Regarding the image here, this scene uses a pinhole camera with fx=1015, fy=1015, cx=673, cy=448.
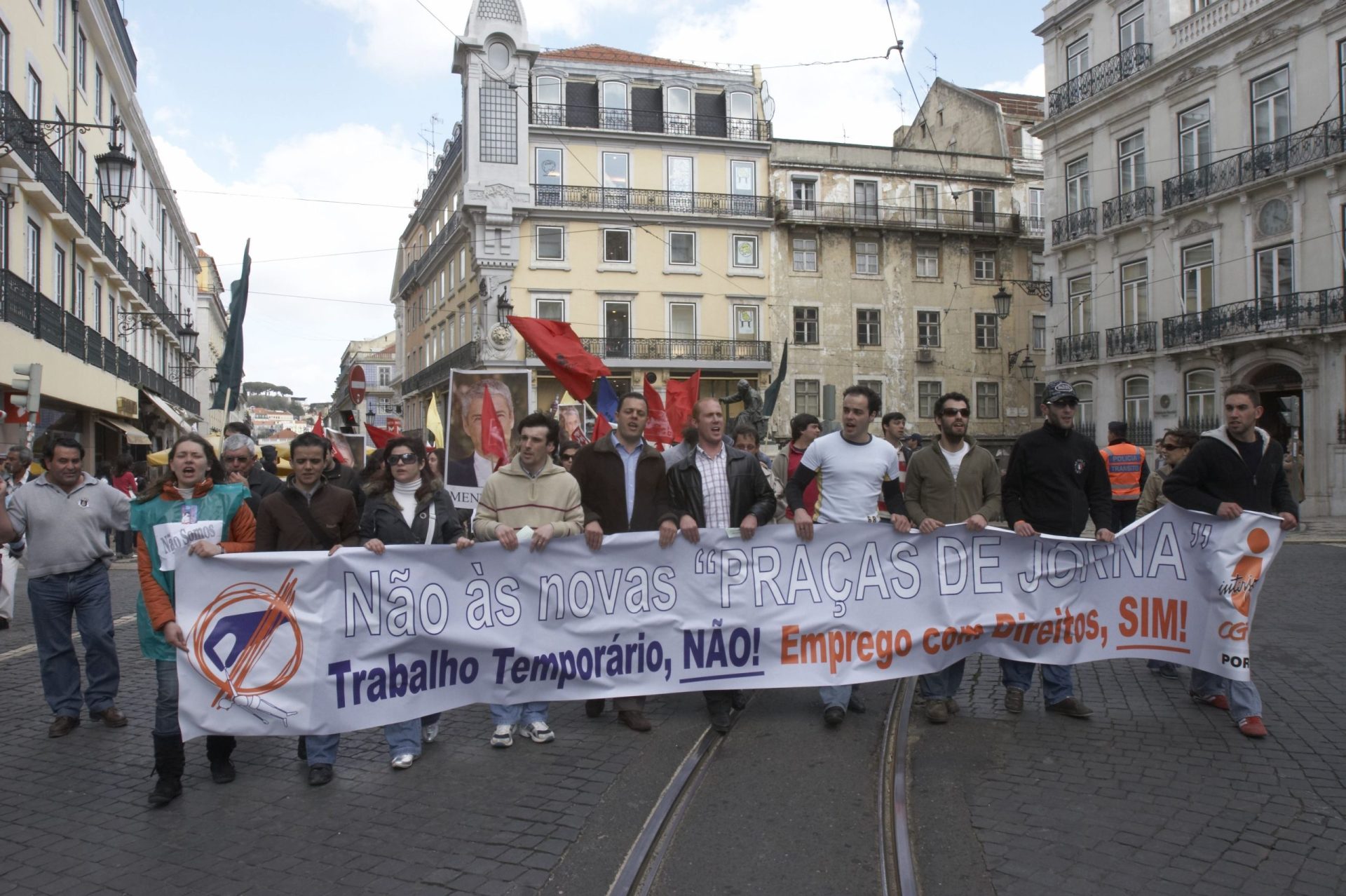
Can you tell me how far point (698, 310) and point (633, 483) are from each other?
1421 inches

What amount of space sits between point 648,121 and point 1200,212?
73.2 ft

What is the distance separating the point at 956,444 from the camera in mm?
6398

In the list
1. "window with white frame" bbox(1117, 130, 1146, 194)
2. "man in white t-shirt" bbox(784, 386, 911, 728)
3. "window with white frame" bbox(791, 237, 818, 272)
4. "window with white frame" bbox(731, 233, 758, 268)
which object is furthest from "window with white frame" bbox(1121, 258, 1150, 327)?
"man in white t-shirt" bbox(784, 386, 911, 728)

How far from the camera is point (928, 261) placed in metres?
43.5

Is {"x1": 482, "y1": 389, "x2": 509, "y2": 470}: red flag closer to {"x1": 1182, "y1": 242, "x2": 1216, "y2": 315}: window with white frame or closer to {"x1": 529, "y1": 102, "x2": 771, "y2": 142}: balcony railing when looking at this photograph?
{"x1": 1182, "y1": 242, "x2": 1216, "y2": 315}: window with white frame

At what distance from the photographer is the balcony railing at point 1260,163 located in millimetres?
23906

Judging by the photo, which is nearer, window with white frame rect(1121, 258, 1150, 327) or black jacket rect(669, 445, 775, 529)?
black jacket rect(669, 445, 775, 529)

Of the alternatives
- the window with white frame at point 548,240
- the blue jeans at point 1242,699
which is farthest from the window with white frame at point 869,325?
the blue jeans at point 1242,699

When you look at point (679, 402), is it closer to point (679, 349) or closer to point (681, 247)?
point (679, 349)

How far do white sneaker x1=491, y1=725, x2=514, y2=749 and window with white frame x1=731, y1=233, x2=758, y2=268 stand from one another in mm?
37717

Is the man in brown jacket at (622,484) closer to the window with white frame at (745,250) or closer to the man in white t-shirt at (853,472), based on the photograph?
the man in white t-shirt at (853,472)

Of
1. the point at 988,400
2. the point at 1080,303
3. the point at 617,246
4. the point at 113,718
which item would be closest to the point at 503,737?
the point at 113,718

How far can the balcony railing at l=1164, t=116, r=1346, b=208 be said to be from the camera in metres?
23.9

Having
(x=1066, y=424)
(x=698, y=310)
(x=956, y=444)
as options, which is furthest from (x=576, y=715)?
(x=698, y=310)
